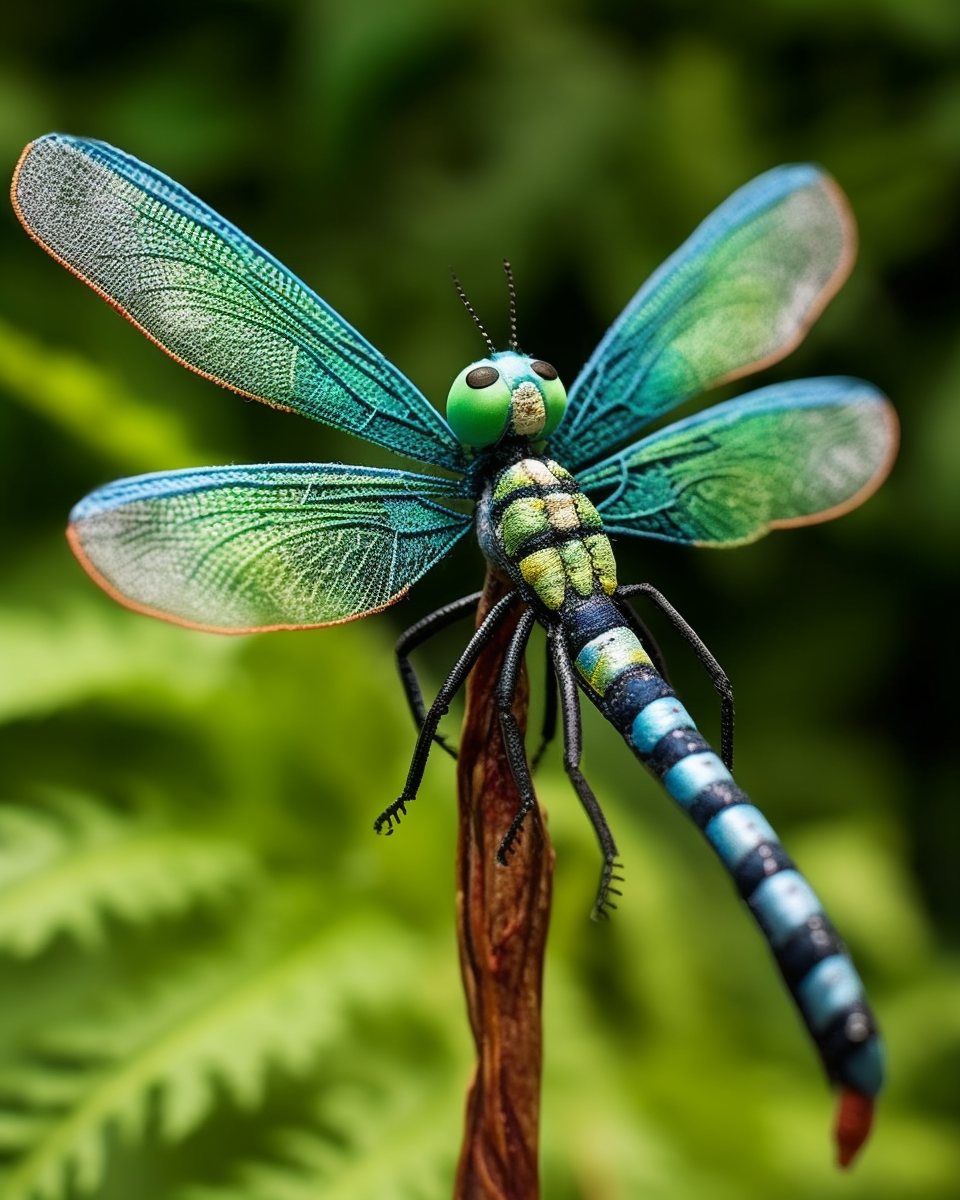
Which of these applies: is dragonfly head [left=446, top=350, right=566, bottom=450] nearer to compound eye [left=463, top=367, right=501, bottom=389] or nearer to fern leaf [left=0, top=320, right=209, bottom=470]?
compound eye [left=463, top=367, right=501, bottom=389]

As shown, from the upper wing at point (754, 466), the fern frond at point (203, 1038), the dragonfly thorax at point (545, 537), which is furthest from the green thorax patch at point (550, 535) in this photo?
the fern frond at point (203, 1038)

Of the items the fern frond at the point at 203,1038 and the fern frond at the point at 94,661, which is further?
the fern frond at the point at 94,661

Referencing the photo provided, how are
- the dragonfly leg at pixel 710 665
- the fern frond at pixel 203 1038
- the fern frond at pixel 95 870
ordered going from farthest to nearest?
the fern frond at pixel 95 870
the fern frond at pixel 203 1038
the dragonfly leg at pixel 710 665

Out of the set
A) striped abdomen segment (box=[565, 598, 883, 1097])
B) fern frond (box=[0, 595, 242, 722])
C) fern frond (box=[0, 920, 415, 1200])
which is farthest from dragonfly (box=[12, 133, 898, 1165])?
fern frond (box=[0, 595, 242, 722])

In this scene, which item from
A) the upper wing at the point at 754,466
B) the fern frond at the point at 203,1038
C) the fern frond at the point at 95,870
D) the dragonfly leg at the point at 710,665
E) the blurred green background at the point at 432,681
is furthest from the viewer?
the blurred green background at the point at 432,681

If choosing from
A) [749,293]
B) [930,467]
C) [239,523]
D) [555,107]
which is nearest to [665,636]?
[930,467]

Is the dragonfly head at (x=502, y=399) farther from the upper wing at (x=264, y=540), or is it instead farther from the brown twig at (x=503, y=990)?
the brown twig at (x=503, y=990)

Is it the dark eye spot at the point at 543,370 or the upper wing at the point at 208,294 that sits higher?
the upper wing at the point at 208,294

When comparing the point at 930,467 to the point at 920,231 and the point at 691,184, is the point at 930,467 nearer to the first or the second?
the point at 920,231
